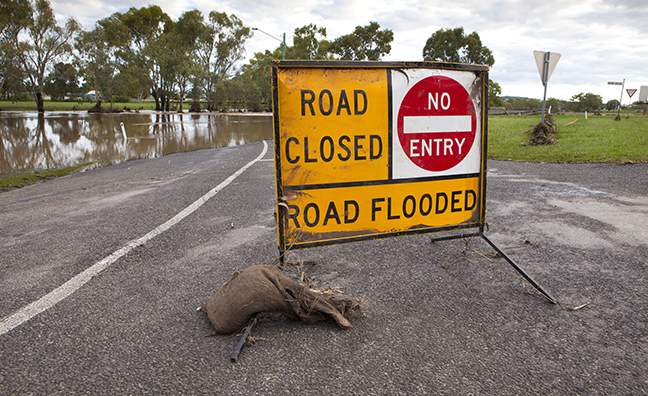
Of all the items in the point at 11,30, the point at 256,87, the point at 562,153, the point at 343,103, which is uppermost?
the point at 11,30

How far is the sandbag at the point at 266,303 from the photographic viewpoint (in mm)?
2516

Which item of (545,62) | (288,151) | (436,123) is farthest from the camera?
(545,62)

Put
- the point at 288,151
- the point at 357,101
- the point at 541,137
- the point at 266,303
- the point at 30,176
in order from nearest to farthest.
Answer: the point at 266,303 → the point at 288,151 → the point at 357,101 → the point at 30,176 → the point at 541,137

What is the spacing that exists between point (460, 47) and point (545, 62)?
54.1 metres

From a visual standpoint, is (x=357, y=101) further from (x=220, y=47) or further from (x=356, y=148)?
(x=220, y=47)

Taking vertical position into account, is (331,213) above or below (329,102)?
below

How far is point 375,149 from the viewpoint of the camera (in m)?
3.18

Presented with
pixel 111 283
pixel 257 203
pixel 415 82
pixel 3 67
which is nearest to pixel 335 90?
pixel 415 82

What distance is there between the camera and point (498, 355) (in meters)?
2.23

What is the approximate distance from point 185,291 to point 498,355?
230cm

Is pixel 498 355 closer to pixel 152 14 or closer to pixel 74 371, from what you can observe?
pixel 74 371

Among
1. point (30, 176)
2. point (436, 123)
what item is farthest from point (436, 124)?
point (30, 176)

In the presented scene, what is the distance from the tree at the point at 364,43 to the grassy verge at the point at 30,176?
181 ft

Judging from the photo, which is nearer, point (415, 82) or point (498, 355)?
point (498, 355)
